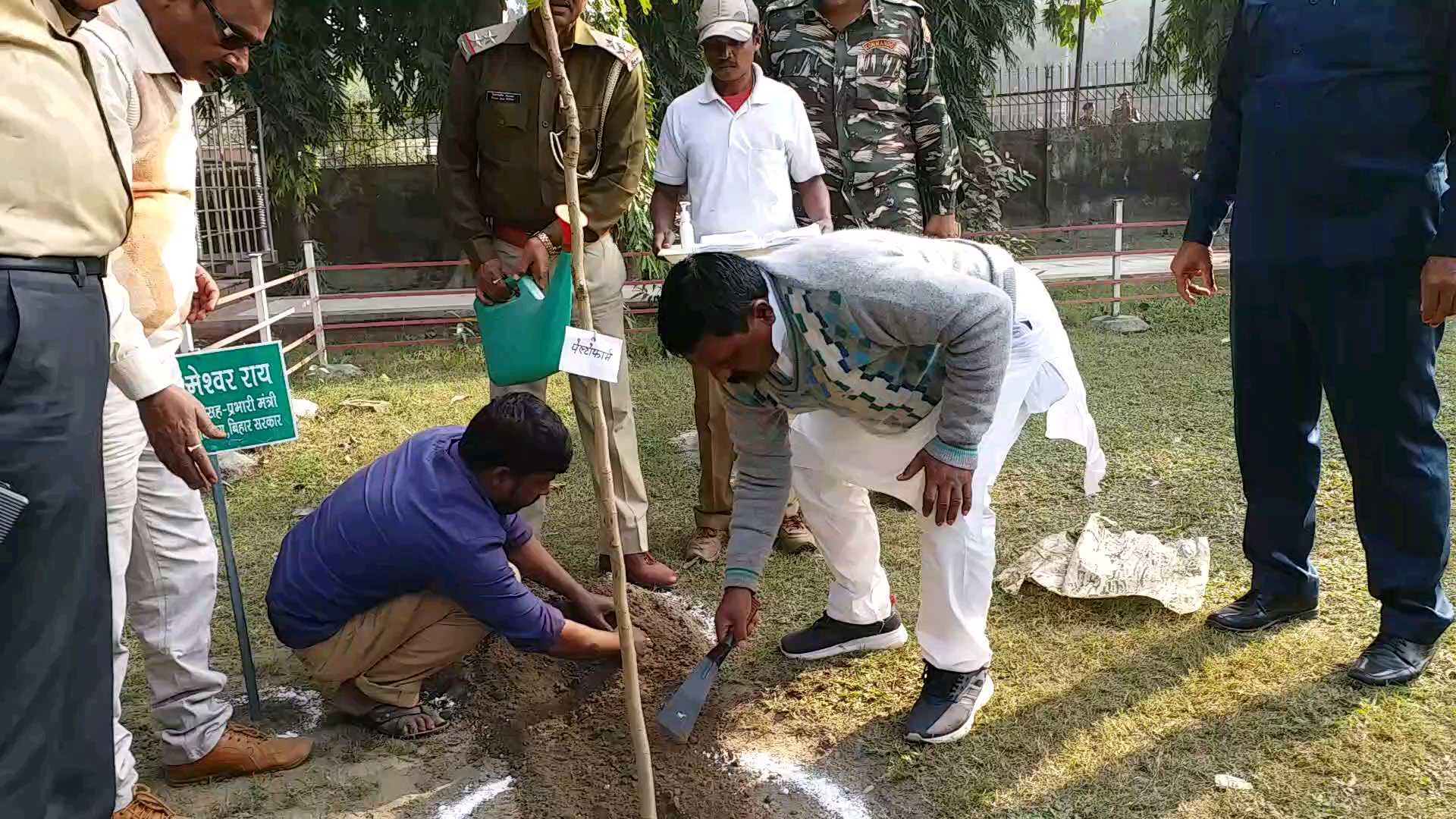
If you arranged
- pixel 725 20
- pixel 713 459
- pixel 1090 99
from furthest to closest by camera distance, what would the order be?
pixel 1090 99 < pixel 713 459 < pixel 725 20

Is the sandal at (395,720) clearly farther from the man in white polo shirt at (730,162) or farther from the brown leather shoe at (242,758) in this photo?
the man in white polo shirt at (730,162)

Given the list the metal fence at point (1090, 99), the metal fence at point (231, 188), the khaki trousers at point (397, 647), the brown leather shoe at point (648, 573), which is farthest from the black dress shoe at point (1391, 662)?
the metal fence at point (1090, 99)

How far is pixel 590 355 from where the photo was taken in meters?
2.04

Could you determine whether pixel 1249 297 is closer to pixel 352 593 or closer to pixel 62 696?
pixel 352 593

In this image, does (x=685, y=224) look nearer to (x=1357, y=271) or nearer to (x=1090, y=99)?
(x=1357, y=271)

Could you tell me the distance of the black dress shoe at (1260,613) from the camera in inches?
132

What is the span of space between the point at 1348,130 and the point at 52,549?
3064 millimetres

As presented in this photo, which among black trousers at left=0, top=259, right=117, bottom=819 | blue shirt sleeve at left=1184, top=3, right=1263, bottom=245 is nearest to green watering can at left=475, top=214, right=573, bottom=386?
black trousers at left=0, top=259, right=117, bottom=819

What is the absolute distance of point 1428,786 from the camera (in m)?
2.55

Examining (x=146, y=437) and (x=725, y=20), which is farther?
(x=725, y=20)

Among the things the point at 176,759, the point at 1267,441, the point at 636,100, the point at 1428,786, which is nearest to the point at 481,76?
the point at 636,100

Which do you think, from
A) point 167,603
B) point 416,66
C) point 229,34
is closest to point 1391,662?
point 167,603

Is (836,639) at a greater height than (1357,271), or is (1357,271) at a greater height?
(1357,271)

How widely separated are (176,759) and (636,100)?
255 cm
